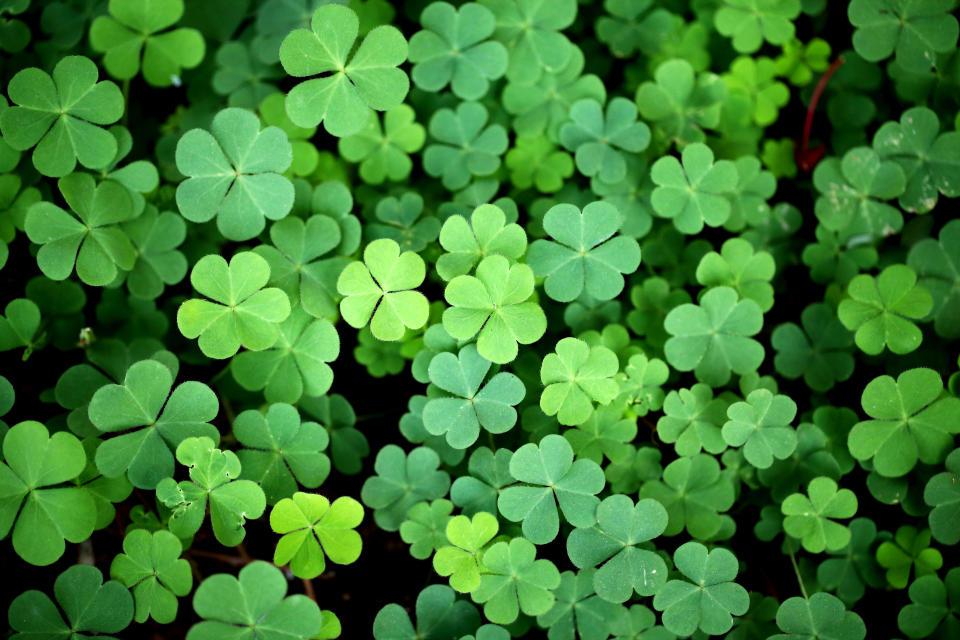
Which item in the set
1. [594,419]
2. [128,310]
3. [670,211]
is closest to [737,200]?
[670,211]

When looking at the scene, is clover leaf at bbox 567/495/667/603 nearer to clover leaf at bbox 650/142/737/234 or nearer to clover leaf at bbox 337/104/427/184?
clover leaf at bbox 650/142/737/234

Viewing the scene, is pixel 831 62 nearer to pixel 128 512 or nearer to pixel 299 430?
pixel 299 430

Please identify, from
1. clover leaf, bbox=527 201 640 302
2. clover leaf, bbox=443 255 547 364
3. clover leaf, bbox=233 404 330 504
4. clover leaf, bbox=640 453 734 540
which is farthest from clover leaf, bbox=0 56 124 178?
clover leaf, bbox=640 453 734 540

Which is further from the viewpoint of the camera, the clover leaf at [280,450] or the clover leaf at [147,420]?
the clover leaf at [280,450]

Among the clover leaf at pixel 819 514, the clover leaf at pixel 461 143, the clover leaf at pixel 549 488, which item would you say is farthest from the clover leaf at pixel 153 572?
the clover leaf at pixel 819 514

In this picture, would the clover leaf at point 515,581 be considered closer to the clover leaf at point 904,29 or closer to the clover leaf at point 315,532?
the clover leaf at point 315,532

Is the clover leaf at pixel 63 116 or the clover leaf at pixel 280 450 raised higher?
the clover leaf at pixel 63 116
